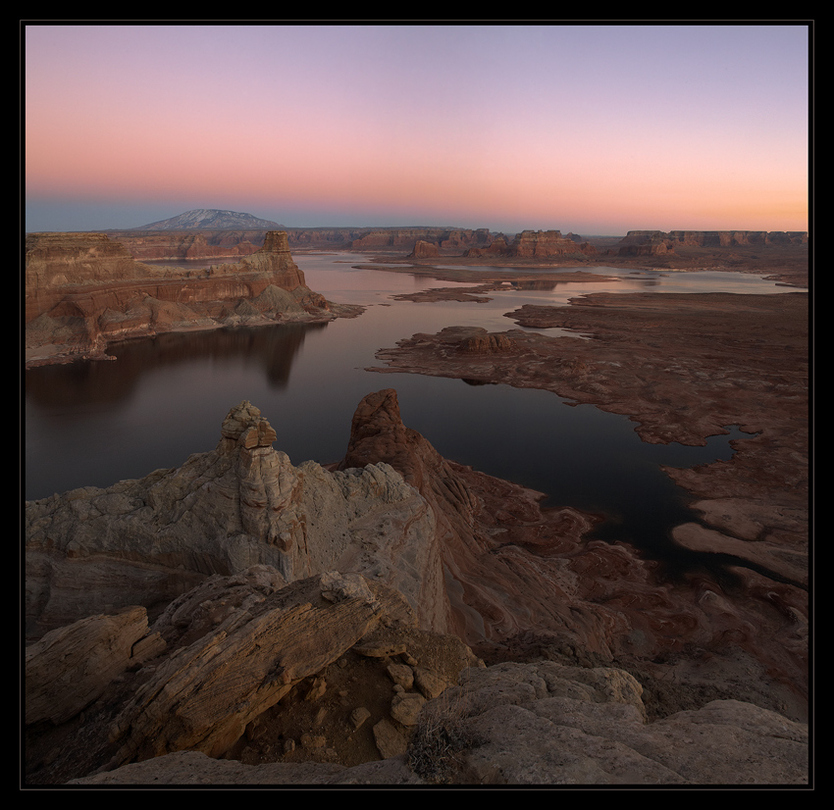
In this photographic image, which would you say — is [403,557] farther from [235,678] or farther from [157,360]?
[157,360]

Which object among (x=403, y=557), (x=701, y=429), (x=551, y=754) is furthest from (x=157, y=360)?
(x=551, y=754)

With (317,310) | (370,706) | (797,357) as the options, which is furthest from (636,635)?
(317,310)

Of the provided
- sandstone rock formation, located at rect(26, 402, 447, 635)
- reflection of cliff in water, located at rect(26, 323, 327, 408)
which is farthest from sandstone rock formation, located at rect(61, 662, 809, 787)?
reflection of cliff in water, located at rect(26, 323, 327, 408)

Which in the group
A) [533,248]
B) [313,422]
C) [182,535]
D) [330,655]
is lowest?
[330,655]

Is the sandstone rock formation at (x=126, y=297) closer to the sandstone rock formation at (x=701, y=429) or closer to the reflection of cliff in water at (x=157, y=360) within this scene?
the reflection of cliff in water at (x=157, y=360)

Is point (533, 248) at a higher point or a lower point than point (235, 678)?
higher

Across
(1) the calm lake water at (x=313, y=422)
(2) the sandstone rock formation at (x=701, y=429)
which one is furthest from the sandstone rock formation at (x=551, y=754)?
(1) the calm lake water at (x=313, y=422)
